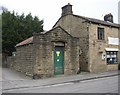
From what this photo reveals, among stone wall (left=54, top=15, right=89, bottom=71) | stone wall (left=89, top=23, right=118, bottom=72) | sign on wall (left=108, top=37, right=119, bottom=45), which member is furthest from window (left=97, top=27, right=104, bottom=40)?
stone wall (left=54, top=15, right=89, bottom=71)

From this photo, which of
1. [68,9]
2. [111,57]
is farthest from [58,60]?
[111,57]

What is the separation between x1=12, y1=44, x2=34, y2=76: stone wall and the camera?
20.5 metres

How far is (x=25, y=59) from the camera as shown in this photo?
72.4 feet

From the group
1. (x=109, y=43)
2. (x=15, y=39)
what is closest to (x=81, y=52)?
(x=109, y=43)

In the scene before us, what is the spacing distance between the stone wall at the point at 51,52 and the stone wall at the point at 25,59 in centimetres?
89

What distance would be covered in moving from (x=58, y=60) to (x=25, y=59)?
138 inches

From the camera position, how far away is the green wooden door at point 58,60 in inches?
825

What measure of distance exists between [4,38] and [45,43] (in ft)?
A: 48.9

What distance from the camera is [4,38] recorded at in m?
33.2

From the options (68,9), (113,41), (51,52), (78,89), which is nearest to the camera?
(78,89)

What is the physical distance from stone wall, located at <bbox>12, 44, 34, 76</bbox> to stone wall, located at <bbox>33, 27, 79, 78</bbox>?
2.91 ft

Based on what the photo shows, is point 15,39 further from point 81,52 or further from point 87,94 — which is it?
point 87,94

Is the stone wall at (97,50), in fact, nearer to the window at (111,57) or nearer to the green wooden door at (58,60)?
the window at (111,57)

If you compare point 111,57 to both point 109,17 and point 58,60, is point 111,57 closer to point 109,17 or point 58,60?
point 109,17
